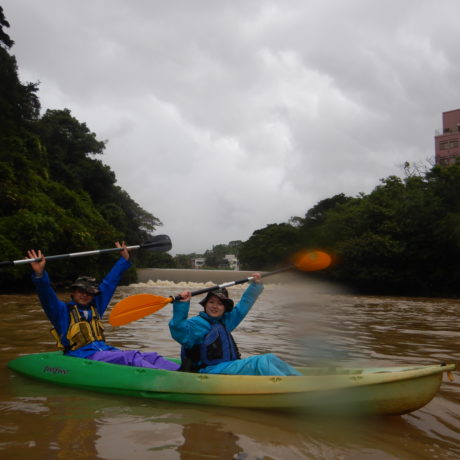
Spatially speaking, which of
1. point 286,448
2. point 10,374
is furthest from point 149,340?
point 286,448

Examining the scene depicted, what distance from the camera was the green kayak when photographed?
3109 mm

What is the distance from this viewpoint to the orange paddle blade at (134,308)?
429cm

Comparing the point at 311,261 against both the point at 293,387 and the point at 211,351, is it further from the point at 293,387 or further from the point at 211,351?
the point at 293,387

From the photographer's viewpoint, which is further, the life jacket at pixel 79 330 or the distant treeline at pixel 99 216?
the distant treeline at pixel 99 216

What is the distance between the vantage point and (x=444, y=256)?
890 inches

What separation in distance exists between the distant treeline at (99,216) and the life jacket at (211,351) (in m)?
11.7

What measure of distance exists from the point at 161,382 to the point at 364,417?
4.98 ft

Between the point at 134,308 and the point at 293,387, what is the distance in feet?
5.86

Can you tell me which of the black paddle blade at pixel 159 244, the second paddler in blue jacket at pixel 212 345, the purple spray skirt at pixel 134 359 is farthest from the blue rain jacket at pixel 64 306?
the black paddle blade at pixel 159 244

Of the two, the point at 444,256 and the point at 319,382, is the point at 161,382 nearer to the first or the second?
the point at 319,382

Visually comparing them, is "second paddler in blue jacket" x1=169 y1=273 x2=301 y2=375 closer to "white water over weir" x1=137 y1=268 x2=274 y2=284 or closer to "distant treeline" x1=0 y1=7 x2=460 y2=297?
"distant treeline" x1=0 y1=7 x2=460 y2=297

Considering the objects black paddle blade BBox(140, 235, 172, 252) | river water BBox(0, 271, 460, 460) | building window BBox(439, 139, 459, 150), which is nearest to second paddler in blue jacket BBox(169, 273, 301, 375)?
river water BBox(0, 271, 460, 460)

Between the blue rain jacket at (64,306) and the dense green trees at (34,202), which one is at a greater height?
the dense green trees at (34,202)

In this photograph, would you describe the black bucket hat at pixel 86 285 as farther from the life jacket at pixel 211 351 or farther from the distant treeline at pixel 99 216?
the distant treeline at pixel 99 216
